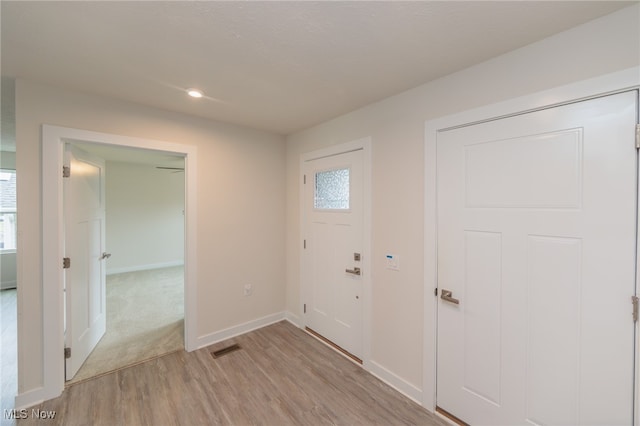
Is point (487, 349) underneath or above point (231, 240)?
underneath

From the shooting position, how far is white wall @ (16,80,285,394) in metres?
1.88

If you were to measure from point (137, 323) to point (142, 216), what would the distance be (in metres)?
3.72

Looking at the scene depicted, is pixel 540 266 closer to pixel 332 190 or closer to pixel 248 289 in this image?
pixel 332 190

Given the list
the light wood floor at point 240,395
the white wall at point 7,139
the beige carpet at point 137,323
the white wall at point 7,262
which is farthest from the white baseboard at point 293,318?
the white wall at point 7,262

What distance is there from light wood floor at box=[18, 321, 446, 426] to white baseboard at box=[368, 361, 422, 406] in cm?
4

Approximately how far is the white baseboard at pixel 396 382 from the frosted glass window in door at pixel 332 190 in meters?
1.51

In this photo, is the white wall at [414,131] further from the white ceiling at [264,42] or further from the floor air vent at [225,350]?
the floor air vent at [225,350]

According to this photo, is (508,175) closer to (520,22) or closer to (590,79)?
(590,79)

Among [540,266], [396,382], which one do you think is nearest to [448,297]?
[540,266]

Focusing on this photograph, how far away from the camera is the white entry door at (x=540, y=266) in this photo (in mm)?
1217

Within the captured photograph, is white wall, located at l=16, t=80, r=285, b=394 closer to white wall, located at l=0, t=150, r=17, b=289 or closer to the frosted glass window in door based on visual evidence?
the frosted glass window in door

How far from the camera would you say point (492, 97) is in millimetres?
1592

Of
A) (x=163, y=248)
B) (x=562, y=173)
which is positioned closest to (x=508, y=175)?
(x=562, y=173)

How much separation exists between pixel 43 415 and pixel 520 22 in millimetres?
3859
